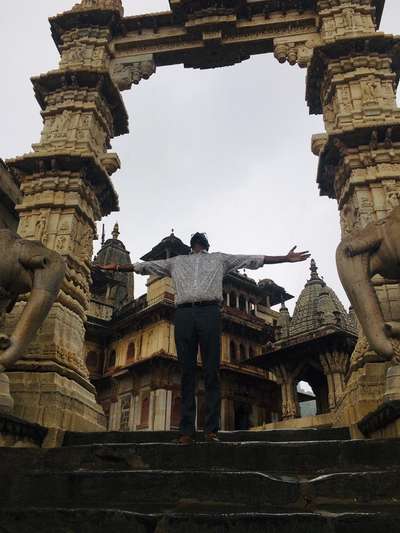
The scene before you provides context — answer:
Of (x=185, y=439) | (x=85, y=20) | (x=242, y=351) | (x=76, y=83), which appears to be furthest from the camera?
(x=242, y=351)

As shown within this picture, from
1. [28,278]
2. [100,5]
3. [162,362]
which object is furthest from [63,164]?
[162,362]

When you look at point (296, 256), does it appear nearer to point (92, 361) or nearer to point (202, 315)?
point (202, 315)

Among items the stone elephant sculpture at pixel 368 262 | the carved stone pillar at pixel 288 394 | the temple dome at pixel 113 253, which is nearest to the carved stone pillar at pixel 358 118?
the stone elephant sculpture at pixel 368 262

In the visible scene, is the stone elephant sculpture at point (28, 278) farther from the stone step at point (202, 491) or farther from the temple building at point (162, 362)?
the temple building at point (162, 362)

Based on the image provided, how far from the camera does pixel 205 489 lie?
12.3 feet

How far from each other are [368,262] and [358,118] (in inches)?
184

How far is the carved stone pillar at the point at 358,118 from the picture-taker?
28.7 ft

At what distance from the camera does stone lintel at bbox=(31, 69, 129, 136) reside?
11.4m

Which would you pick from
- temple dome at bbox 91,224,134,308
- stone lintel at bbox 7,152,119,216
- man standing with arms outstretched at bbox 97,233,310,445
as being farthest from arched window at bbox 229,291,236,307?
man standing with arms outstretched at bbox 97,233,310,445

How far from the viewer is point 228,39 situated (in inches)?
496

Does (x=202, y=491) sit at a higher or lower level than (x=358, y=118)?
lower

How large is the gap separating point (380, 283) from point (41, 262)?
5.15m

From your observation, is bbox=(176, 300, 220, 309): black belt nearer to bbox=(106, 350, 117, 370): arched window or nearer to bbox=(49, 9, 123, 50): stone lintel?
bbox=(49, 9, 123, 50): stone lintel

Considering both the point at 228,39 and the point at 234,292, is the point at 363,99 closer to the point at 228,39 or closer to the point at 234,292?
the point at 228,39
